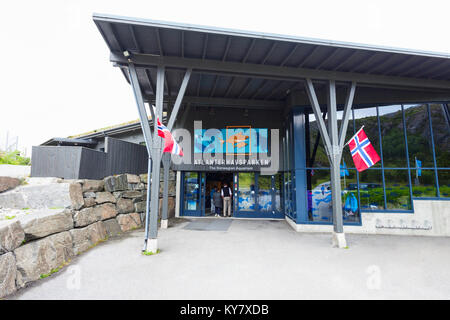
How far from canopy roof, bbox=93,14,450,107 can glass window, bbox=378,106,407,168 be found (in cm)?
120

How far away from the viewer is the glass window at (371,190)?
8.79 metres

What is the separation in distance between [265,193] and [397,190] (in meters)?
5.64

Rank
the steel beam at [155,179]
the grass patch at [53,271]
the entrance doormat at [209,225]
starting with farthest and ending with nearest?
the entrance doormat at [209,225]
the steel beam at [155,179]
the grass patch at [53,271]

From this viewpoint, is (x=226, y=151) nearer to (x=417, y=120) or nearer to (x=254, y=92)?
(x=254, y=92)

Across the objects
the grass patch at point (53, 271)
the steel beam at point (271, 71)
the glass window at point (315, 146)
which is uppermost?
the steel beam at point (271, 71)

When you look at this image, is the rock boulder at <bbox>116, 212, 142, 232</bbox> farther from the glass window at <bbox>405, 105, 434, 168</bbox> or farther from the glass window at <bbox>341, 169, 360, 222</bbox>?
the glass window at <bbox>405, 105, 434, 168</bbox>

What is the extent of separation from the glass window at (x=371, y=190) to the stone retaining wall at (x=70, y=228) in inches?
367

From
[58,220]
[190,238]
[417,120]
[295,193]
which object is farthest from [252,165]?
[58,220]

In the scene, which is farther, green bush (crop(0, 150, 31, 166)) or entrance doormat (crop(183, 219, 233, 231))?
entrance doormat (crop(183, 219, 233, 231))

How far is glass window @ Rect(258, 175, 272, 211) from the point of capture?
11688mm

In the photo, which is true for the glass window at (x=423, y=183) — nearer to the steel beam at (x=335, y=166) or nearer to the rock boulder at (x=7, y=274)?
the steel beam at (x=335, y=166)

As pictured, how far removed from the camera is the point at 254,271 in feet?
16.0

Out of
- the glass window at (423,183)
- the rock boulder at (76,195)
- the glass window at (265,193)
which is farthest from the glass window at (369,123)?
the rock boulder at (76,195)

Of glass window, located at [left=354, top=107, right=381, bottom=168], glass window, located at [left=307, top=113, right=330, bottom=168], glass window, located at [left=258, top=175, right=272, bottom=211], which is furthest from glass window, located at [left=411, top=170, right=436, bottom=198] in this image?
glass window, located at [left=258, top=175, right=272, bottom=211]
